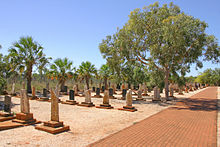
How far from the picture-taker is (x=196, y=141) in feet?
21.7

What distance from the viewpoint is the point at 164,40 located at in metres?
19.2

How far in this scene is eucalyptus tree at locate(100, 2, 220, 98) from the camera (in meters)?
17.0

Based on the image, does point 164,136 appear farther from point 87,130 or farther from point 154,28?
point 154,28

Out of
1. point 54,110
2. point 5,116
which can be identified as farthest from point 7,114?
point 54,110

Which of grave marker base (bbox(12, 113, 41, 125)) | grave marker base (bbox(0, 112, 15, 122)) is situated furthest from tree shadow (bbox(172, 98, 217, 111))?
grave marker base (bbox(0, 112, 15, 122))

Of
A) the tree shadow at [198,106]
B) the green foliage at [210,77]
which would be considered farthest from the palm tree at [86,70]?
the green foliage at [210,77]

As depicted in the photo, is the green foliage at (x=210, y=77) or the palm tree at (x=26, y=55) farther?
the green foliage at (x=210, y=77)

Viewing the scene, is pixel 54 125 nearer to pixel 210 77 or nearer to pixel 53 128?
pixel 53 128

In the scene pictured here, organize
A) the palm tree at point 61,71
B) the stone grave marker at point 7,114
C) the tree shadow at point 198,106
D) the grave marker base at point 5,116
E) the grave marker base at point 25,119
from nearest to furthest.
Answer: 1. the grave marker base at point 25,119
2. the grave marker base at point 5,116
3. the stone grave marker at point 7,114
4. the tree shadow at point 198,106
5. the palm tree at point 61,71

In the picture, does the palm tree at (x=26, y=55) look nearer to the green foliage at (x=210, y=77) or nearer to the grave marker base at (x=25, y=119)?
the grave marker base at (x=25, y=119)

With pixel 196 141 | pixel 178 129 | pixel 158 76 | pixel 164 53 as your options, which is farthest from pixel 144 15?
pixel 196 141

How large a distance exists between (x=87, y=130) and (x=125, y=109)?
6.35 m

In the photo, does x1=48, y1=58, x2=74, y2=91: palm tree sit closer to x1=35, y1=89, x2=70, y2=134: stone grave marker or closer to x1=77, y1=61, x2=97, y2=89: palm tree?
Result: x1=77, y1=61, x2=97, y2=89: palm tree

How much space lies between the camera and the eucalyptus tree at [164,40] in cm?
1700
